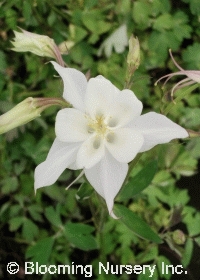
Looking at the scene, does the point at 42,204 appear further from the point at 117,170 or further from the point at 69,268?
the point at 117,170

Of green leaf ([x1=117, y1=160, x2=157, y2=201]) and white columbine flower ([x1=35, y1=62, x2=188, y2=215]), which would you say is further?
green leaf ([x1=117, y1=160, x2=157, y2=201])

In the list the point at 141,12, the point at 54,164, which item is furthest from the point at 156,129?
the point at 141,12

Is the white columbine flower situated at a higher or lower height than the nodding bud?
lower

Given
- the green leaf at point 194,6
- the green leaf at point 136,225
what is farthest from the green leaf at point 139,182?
the green leaf at point 194,6

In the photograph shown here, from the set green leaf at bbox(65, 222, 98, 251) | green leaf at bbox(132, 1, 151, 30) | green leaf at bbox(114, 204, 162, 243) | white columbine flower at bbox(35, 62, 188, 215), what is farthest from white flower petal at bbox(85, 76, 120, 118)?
green leaf at bbox(132, 1, 151, 30)

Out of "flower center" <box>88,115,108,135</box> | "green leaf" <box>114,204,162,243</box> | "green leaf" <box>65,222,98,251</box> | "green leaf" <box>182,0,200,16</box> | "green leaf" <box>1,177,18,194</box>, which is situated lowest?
"green leaf" <box>1,177,18,194</box>

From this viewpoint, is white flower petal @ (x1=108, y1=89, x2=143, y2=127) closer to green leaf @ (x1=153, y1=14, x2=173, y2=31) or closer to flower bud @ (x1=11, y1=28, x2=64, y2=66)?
flower bud @ (x1=11, y1=28, x2=64, y2=66)
